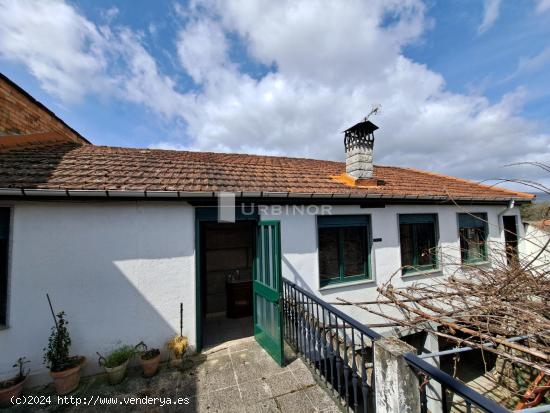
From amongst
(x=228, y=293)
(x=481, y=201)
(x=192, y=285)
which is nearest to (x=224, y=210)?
(x=192, y=285)

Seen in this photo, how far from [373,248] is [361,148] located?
9.23 feet

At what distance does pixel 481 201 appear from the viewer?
752cm

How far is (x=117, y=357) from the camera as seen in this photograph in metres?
3.76

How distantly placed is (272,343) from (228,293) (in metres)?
2.88

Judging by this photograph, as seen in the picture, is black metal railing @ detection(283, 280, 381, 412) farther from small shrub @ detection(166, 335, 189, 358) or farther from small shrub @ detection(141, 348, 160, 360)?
small shrub @ detection(141, 348, 160, 360)

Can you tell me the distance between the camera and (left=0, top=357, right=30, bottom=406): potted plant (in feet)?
10.9

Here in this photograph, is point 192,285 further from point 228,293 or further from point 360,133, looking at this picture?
point 360,133

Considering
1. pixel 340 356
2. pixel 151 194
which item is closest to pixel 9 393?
pixel 151 194

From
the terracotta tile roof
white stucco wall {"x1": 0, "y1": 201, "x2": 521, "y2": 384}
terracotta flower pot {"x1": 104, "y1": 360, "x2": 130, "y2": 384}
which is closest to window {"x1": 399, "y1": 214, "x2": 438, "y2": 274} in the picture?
the terracotta tile roof

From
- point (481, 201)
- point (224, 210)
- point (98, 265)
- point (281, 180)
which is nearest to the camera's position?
point (98, 265)

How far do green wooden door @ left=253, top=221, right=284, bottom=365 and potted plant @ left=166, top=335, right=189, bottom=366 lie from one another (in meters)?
→ 1.32

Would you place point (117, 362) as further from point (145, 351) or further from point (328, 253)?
point (328, 253)

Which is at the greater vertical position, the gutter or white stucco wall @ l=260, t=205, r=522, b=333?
the gutter

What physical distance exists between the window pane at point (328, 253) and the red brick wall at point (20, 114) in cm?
713
